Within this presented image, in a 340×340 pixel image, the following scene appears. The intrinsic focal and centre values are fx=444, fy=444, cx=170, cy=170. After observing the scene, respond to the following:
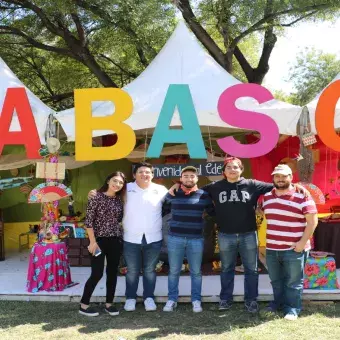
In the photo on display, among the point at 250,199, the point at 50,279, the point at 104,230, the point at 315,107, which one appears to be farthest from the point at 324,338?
the point at 50,279

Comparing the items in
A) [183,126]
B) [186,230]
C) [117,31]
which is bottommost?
[186,230]

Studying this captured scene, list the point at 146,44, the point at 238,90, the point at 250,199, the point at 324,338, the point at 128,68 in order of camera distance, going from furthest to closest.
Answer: the point at 128,68, the point at 146,44, the point at 238,90, the point at 250,199, the point at 324,338

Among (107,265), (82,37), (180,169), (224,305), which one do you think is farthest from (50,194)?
(82,37)

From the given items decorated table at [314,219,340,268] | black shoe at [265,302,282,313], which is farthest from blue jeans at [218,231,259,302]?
decorated table at [314,219,340,268]

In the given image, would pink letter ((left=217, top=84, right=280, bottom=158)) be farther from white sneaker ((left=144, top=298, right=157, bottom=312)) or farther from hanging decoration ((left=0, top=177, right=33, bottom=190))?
hanging decoration ((left=0, top=177, right=33, bottom=190))

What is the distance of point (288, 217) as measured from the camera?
3967mm

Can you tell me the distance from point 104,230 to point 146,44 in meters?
7.03

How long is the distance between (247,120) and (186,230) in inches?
60.5

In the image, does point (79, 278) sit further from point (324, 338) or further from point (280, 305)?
point (324, 338)

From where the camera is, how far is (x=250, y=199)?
421 centimetres

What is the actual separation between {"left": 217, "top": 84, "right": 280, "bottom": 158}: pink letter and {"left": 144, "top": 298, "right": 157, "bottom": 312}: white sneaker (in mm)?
1766

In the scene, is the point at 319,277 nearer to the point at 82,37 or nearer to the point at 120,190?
the point at 120,190

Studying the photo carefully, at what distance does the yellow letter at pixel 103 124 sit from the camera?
16.1 feet

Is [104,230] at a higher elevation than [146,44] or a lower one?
lower
